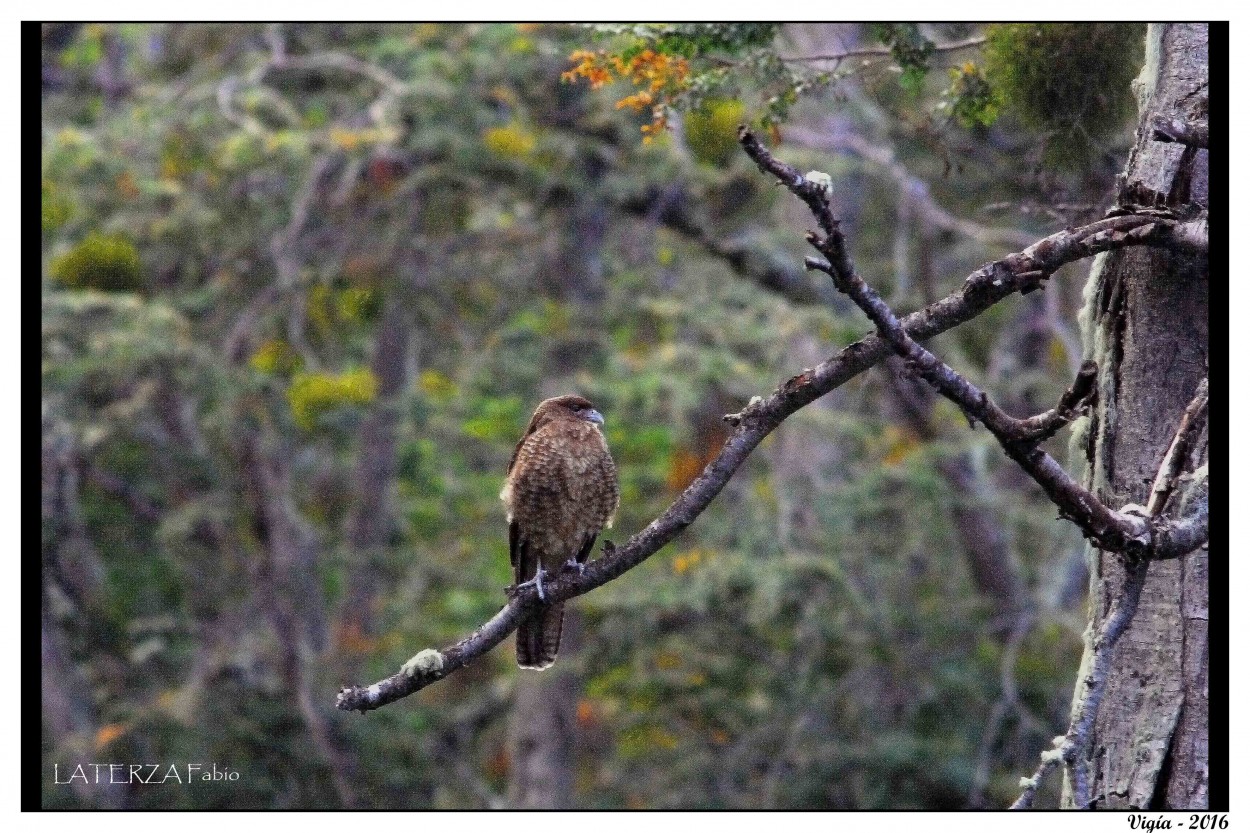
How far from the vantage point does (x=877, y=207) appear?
11477 millimetres

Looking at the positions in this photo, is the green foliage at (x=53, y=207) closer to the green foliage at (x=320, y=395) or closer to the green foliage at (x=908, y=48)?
the green foliage at (x=320, y=395)

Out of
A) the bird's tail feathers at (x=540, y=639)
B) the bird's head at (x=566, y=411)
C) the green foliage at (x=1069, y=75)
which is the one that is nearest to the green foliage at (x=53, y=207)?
the bird's head at (x=566, y=411)

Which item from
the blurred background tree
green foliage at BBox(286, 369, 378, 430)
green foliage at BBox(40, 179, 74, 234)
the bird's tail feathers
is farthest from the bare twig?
green foliage at BBox(40, 179, 74, 234)

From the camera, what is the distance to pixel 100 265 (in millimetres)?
8797

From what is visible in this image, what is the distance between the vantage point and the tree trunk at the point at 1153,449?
356 cm

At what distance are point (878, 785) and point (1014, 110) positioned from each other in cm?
562

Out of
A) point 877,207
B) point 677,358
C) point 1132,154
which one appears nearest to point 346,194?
point 677,358

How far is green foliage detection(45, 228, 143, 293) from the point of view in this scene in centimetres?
880

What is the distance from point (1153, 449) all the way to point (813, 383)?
0.90 metres

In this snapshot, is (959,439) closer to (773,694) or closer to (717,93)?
(773,694)

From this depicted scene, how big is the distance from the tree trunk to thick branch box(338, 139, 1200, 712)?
20 cm

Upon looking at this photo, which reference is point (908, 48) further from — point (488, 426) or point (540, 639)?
point (488, 426)

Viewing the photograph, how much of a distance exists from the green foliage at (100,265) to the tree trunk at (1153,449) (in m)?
6.50

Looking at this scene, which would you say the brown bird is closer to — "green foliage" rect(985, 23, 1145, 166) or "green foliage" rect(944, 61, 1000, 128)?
"green foliage" rect(944, 61, 1000, 128)
